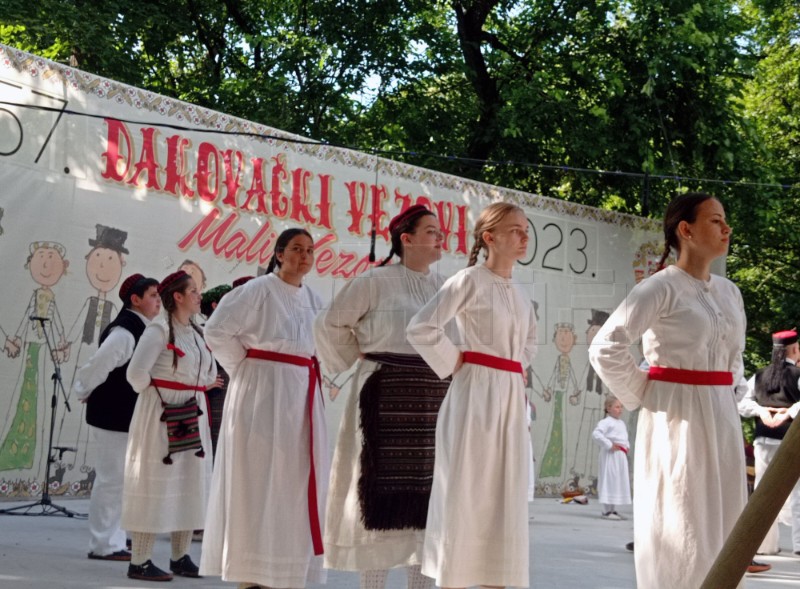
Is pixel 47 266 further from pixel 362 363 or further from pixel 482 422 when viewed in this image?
pixel 482 422

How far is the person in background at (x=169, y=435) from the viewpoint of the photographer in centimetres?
601

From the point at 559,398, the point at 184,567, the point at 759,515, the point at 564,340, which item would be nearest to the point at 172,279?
the point at 184,567

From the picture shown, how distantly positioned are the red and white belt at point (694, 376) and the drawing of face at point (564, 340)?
9.59 meters

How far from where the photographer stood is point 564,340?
44.9ft

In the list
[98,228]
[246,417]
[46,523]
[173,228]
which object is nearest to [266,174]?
[173,228]

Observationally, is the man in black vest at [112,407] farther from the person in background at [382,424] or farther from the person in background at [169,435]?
the person in background at [382,424]

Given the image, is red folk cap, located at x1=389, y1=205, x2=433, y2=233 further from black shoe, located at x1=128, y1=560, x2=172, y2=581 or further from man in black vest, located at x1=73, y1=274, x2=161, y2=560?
man in black vest, located at x1=73, y1=274, x2=161, y2=560

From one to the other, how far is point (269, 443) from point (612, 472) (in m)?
7.43

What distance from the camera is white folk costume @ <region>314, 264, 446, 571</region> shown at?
4660mm

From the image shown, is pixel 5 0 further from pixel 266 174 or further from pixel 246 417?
pixel 246 417

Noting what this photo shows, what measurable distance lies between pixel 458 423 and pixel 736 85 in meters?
12.5

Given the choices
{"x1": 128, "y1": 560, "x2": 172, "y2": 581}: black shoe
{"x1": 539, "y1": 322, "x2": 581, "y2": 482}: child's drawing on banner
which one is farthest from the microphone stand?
{"x1": 539, "y1": 322, "x2": 581, "y2": 482}: child's drawing on banner

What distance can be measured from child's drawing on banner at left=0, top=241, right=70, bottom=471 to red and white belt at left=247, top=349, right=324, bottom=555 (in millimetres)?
4058

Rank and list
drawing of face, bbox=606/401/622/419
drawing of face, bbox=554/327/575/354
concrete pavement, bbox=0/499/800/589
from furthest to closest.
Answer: drawing of face, bbox=554/327/575/354 → drawing of face, bbox=606/401/622/419 → concrete pavement, bbox=0/499/800/589
